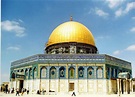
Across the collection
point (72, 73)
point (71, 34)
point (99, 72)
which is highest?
point (71, 34)

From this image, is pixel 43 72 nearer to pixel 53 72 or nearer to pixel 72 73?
pixel 53 72

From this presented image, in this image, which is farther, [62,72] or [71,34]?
[71,34]

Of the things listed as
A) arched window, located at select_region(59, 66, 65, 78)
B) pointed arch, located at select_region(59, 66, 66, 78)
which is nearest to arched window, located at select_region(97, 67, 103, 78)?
pointed arch, located at select_region(59, 66, 66, 78)

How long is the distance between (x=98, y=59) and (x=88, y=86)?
3.34 meters

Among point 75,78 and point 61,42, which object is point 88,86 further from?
point 61,42

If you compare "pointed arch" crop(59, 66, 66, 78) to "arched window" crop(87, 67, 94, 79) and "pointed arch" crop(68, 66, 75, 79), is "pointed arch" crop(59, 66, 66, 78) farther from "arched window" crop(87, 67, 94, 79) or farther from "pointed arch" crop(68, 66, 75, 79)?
"arched window" crop(87, 67, 94, 79)

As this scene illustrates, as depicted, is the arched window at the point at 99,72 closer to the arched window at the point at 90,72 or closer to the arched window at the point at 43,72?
the arched window at the point at 90,72

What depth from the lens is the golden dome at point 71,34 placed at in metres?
30.7

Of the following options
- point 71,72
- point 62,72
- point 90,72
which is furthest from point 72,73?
point 90,72

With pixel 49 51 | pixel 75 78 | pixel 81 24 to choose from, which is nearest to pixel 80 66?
pixel 75 78

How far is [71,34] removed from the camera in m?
30.9

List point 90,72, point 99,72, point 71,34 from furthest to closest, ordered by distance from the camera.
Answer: point 71,34 < point 90,72 < point 99,72

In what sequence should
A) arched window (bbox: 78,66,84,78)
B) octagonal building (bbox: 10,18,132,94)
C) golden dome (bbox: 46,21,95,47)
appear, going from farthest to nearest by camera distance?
golden dome (bbox: 46,21,95,47), arched window (bbox: 78,66,84,78), octagonal building (bbox: 10,18,132,94)

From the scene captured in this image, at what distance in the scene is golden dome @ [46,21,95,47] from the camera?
30672 mm
